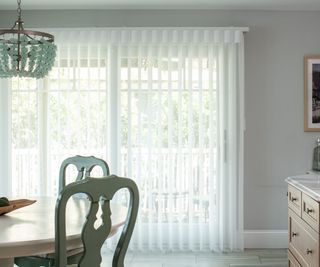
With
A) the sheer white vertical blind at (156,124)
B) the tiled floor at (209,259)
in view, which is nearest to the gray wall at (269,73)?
the sheer white vertical blind at (156,124)

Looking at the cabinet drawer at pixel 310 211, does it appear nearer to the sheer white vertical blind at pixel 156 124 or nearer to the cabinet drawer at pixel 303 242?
the cabinet drawer at pixel 303 242

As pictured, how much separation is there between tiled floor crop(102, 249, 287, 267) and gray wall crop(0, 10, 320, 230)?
576mm

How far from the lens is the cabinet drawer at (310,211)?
2698 mm

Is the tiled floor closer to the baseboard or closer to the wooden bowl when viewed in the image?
the baseboard

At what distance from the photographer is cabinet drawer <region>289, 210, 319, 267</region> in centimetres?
275

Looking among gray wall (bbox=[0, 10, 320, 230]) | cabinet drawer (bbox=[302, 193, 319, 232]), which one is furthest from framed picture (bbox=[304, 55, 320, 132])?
cabinet drawer (bbox=[302, 193, 319, 232])

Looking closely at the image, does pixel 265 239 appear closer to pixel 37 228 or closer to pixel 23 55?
pixel 37 228

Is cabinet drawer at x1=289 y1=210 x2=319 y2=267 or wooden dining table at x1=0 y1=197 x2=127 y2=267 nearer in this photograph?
wooden dining table at x1=0 y1=197 x2=127 y2=267

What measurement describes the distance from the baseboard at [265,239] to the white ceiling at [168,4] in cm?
214

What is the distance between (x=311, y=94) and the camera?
179 inches

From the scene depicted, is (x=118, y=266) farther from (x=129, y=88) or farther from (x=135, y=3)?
(x=135, y=3)

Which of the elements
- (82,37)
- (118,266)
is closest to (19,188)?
(82,37)

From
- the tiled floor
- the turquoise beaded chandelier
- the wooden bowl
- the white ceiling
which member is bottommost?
the tiled floor

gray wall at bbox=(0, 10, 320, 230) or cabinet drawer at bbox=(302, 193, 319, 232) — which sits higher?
gray wall at bbox=(0, 10, 320, 230)
